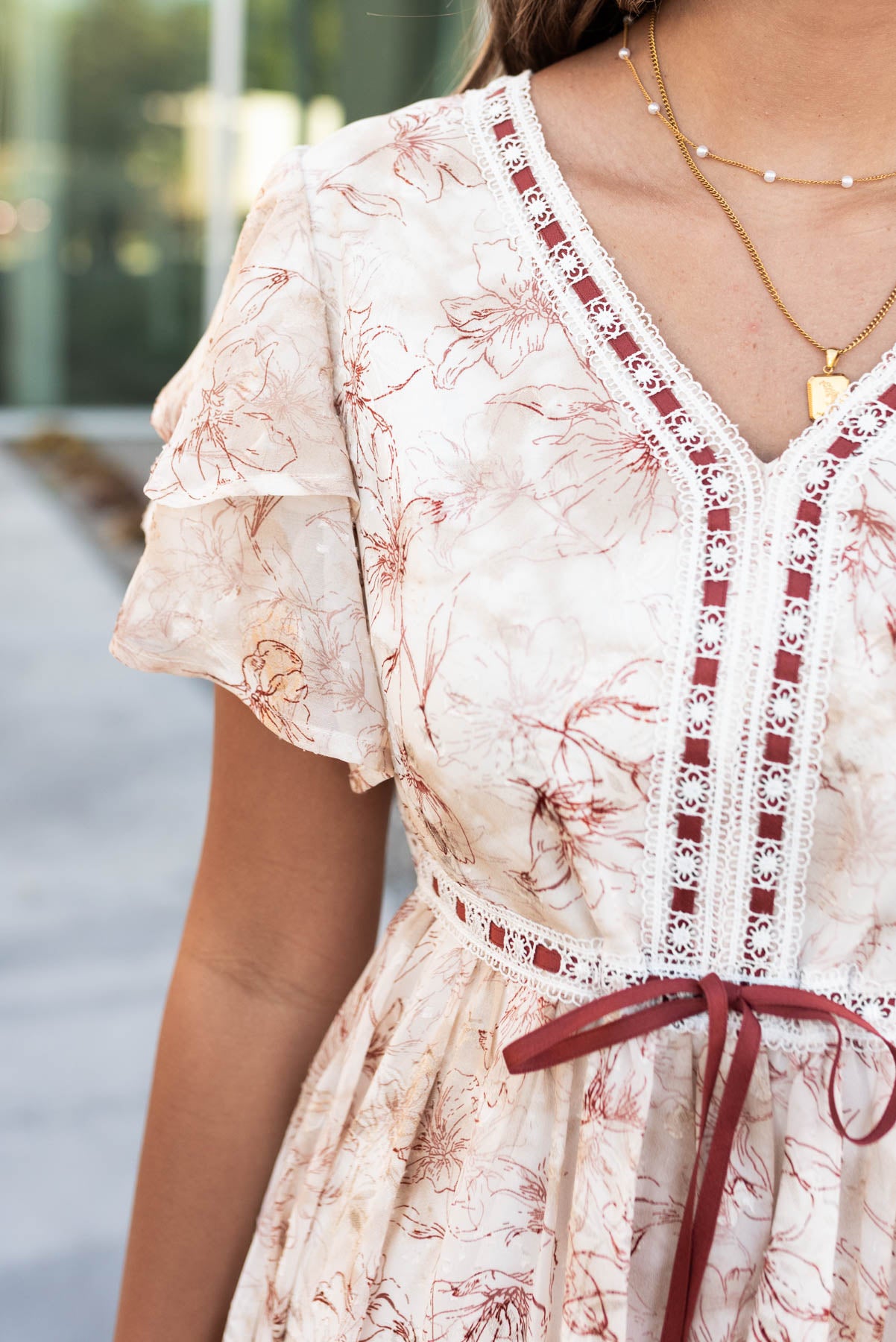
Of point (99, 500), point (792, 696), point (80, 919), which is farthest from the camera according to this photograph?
point (99, 500)

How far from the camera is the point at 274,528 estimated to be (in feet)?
2.72

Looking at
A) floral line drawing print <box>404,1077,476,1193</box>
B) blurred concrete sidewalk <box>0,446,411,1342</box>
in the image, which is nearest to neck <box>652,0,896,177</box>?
floral line drawing print <box>404,1077,476,1193</box>

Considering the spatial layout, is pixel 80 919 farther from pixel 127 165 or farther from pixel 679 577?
pixel 127 165

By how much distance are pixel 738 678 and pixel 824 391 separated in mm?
178

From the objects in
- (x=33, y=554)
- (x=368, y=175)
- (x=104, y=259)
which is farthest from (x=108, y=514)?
(x=368, y=175)

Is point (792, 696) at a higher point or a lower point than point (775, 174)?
lower

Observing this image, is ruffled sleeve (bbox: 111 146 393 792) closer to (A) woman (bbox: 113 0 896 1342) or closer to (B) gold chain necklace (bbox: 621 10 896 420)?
(A) woman (bbox: 113 0 896 1342)

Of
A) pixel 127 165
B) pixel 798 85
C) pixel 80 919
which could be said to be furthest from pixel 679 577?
A: pixel 127 165

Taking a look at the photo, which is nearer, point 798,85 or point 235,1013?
point 798,85

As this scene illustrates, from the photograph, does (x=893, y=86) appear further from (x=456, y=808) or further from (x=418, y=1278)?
(x=418, y=1278)

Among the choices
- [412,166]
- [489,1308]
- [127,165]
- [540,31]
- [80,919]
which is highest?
[127,165]

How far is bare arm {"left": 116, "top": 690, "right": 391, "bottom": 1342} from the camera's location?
909mm

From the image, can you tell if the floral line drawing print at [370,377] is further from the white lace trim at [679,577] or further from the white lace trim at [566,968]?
the white lace trim at [566,968]

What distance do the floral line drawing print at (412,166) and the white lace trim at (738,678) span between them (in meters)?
0.17
